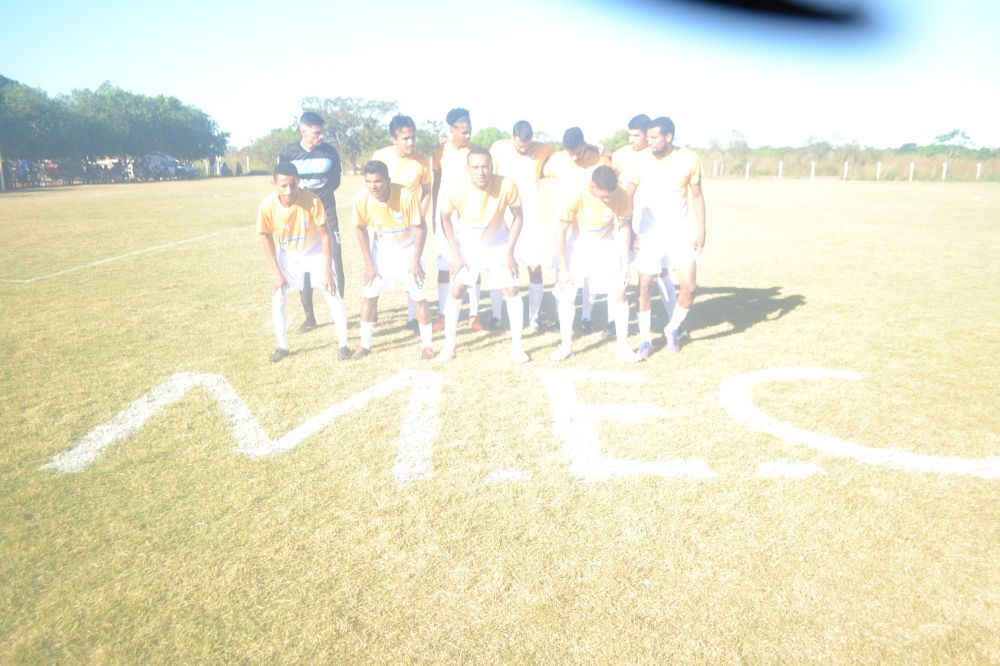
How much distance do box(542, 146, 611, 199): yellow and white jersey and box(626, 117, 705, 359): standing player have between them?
1.46 ft

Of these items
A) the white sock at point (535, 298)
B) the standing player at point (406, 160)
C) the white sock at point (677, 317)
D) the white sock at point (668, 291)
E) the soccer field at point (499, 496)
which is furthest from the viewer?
the white sock at point (535, 298)

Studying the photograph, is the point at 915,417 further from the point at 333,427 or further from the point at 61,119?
the point at 61,119

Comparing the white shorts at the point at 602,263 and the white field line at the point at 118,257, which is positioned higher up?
the white shorts at the point at 602,263

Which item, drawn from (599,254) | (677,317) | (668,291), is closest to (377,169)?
(599,254)

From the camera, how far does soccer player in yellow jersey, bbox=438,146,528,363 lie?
575 cm

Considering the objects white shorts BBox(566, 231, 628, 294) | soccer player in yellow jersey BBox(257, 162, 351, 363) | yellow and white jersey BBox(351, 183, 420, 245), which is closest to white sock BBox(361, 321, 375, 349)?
soccer player in yellow jersey BBox(257, 162, 351, 363)

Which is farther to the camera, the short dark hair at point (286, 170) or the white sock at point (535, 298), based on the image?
the white sock at point (535, 298)

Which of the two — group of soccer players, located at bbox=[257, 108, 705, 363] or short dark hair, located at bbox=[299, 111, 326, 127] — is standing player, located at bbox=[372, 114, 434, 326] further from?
short dark hair, located at bbox=[299, 111, 326, 127]

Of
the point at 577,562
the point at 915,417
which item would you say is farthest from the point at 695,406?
the point at 577,562

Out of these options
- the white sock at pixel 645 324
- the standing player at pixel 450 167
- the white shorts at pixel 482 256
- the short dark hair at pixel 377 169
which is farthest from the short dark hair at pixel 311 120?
the white sock at pixel 645 324

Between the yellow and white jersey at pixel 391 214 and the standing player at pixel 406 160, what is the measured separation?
380mm

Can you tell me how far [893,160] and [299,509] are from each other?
61.9m

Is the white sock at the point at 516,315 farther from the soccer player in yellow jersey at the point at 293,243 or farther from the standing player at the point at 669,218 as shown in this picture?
the soccer player in yellow jersey at the point at 293,243

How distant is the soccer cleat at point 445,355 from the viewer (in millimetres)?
5796
